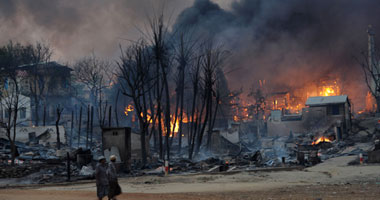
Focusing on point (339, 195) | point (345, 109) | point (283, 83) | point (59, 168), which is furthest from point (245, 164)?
point (283, 83)

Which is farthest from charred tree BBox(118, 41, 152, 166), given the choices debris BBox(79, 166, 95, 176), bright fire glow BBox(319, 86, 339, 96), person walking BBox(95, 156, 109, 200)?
bright fire glow BBox(319, 86, 339, 96)

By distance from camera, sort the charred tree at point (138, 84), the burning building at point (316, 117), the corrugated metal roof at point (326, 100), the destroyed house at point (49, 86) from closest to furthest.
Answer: the charred tree at point (138, 84)
the burning building at point (316, 117)
the corrugated metal roof at point (326, 100)
the destroyed house at point (49, 86)

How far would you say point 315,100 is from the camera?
166 ft

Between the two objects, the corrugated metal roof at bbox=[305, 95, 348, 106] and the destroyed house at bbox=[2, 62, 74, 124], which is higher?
the destroyed house at bbox=[2, 62, 74, 124]

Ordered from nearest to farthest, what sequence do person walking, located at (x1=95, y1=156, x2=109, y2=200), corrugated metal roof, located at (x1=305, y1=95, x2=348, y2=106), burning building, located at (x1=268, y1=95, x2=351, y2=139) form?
person walking, located at (x1=95, y1=156, x2=109, y2=200) < burning building, located at (x1=268, y1=95, x2=351, y2=139) < corrugated metal roof, located at (x1=305, y1=95, x2=348, y2=106)

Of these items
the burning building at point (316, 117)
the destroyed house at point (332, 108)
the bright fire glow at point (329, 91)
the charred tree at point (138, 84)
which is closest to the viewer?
the charred tree at point (138, 84)

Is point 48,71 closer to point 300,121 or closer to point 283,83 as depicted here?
point 300,121

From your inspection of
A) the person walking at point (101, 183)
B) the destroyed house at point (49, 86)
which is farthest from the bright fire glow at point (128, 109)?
the person walking at point (101, 183)

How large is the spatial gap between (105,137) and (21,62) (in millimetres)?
38914

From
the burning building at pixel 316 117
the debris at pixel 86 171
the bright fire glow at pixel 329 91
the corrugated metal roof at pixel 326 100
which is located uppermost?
the bright fire glow at pixel 329 91

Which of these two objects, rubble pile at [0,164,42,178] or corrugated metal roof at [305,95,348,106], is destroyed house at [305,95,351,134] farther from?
rubble pile at [0,164,42,178]

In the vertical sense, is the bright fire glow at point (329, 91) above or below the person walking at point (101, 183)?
above

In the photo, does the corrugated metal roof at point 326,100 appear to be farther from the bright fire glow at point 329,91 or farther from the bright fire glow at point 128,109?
the bright fire glow at point 329,91

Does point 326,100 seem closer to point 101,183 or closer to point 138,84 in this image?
point 138,84
